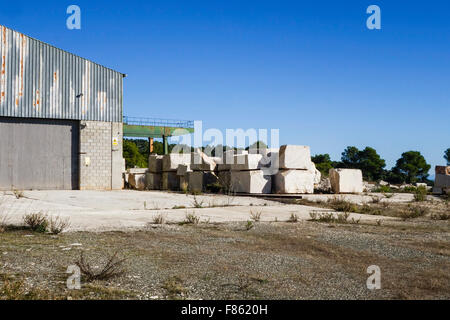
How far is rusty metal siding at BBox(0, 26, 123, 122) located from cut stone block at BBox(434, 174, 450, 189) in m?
13.6

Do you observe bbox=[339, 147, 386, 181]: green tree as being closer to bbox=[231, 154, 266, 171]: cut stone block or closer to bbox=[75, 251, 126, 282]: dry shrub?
bbox=[231, 154, 266, 171]: cut stone block

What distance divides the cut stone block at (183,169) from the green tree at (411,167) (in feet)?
72.5

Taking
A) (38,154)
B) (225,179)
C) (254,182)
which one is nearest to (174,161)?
(225,179)

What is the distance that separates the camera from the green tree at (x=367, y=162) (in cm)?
3684

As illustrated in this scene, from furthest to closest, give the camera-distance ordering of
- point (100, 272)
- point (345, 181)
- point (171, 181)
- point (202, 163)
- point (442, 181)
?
point (171, 181)
point (202, 163)
point (442, 181)
point (345, 181)
point (100, 272)

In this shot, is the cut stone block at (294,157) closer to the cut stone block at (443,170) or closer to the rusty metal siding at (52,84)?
the cut stone block at (443,170)

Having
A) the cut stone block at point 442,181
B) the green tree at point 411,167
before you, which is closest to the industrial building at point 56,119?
the cut stone block at point 442,181

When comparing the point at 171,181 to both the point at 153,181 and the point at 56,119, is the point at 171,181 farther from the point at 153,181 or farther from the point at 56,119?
the point at 56,119

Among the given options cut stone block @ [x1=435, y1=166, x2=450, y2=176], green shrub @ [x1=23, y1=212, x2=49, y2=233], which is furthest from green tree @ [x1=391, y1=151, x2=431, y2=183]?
green shrub @ [x1=23, y1=212, x2=49, y2=233]

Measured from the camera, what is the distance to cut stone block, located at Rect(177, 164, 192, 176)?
65.4 feet

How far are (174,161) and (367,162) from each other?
21231mm

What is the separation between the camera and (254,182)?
51.4ft
